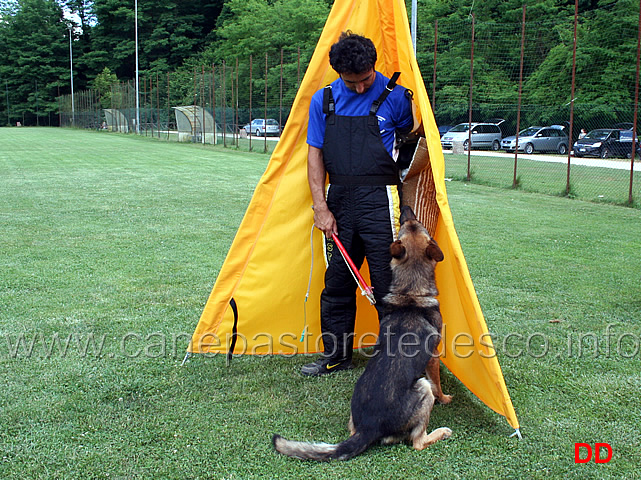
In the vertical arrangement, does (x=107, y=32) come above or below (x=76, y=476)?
above

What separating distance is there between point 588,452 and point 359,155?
2.09 metres

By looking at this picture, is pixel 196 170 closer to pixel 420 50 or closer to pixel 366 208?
pixel 420 50

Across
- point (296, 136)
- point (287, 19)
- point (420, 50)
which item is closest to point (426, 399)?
point (296, 136)

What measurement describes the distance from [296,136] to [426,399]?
6.35 feet

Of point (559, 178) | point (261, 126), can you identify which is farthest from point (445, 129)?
point (261, 126)

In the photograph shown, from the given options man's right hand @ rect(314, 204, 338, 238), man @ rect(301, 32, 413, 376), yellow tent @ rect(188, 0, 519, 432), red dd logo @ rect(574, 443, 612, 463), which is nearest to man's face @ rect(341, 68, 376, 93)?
man @ rect(301, 32, 413, 376)

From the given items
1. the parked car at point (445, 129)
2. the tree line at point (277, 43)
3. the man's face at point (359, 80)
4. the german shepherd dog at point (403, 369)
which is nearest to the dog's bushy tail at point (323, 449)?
the german shepherd dog at point (403, 369)

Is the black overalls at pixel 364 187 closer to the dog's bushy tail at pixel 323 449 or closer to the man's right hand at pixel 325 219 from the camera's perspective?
the man's right hand at pixel 325 219

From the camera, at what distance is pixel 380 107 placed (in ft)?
12.0

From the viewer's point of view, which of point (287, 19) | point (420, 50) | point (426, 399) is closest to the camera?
point (426, 399)

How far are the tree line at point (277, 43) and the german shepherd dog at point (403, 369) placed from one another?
37.2 feet

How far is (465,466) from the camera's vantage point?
118 inches

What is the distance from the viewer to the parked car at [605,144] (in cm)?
1660

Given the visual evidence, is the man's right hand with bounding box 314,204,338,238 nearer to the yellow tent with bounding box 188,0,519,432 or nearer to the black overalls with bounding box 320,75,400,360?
the black overalls with bounding box 320,75,400,360
